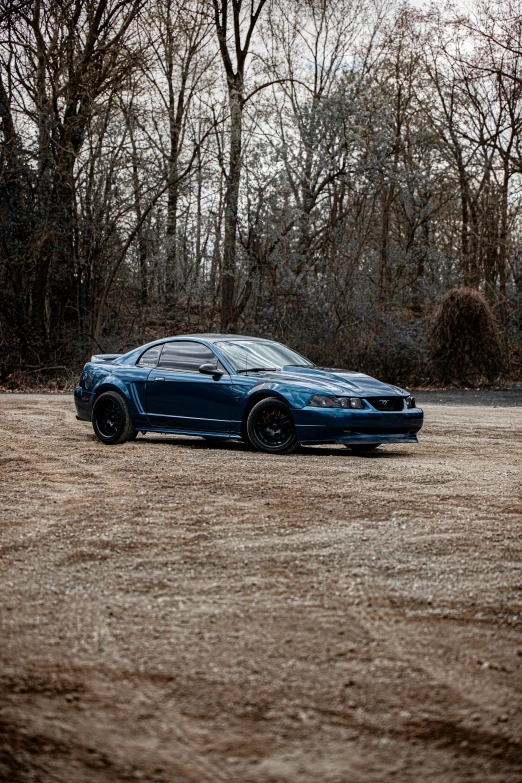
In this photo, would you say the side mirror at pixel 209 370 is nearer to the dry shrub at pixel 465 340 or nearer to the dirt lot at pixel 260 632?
the dirt lot at pixel 260 632

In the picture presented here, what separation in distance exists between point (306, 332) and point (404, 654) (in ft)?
80.6

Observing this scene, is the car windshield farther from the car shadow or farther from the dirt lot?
the dirt lot

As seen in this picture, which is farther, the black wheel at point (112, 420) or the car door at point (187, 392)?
the black wheel at point (112, 420)

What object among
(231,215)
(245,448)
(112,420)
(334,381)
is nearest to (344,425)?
(334,381)

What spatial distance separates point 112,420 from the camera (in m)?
13.1

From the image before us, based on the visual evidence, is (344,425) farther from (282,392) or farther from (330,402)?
(282,392)

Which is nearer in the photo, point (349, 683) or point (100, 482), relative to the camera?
point (349, 683)

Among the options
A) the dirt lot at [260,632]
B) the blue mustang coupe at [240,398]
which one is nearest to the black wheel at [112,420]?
the blue mustang coupe at [240,398]

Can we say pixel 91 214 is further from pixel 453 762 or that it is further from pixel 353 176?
pixel 453 762

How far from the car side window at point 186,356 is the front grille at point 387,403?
78.4 inches

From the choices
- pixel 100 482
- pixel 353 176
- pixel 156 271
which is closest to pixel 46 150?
pixel 156 271

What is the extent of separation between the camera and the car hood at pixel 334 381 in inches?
462

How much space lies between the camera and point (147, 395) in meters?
12.8

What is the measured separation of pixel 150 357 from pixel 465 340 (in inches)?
698
